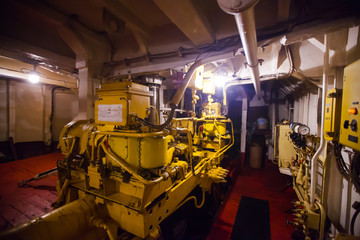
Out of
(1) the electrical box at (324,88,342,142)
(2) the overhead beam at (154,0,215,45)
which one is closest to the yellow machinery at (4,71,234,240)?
(2) the overhead beam at (154,0,215,45)

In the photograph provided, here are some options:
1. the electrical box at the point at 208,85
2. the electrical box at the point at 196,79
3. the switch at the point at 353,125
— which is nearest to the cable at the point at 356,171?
the switch at the point at 353,125

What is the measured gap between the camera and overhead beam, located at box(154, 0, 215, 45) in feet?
6.63

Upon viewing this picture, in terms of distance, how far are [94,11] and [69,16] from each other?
0.62 m

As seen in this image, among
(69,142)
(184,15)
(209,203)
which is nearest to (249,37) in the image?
(184,15)

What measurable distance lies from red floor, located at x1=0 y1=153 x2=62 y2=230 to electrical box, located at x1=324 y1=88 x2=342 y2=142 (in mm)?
5458

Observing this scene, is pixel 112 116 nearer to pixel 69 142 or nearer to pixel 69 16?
pixel 69 142

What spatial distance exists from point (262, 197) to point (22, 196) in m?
6.45

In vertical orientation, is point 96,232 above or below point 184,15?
below

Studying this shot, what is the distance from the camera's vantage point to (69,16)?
3.15m

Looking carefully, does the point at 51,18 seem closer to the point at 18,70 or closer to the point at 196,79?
the point at 196,79

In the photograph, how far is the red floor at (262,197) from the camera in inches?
116

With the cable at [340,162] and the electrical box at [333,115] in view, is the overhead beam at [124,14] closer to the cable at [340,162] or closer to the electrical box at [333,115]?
the electrical box at [333,115]

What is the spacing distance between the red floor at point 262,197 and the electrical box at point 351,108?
2.39 m

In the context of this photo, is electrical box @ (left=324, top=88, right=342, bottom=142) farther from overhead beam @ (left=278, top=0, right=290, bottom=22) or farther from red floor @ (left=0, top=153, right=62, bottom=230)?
red floor @ (left=0, top=153, right=62, bottom=230)
